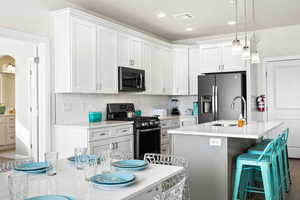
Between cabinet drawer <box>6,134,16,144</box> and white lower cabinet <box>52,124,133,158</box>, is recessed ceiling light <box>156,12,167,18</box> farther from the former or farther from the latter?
cabinet drawer <box>6,134,16,144</box>

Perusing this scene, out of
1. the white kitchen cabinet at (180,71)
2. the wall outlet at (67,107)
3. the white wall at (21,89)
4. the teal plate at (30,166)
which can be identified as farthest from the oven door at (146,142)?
the white wall at (21,89)

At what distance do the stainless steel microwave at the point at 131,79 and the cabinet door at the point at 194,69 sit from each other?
5.03 feet

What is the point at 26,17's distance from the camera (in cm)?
357

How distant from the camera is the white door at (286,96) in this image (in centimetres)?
569

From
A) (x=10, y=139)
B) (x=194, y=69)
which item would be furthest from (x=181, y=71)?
(x=10, y=139)

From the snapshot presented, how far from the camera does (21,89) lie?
6082 mm

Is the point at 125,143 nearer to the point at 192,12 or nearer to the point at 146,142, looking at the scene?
the point at 146,142

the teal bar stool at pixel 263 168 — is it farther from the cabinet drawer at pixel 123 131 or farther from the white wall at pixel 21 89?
the white wall at pixel 21 89

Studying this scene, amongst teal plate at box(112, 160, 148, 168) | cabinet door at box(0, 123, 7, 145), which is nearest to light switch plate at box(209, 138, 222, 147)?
teal plate at box(112, 160, 148, 168)

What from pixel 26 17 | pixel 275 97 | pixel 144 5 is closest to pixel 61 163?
pixel 26 17

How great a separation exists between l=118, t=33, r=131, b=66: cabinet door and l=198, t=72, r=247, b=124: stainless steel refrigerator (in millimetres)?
1715

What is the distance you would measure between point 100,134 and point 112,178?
86.6 inches

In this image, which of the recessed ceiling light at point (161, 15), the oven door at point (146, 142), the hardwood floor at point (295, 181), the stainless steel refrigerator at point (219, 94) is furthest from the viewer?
the stainless steel refrigerator at point (219, 94)

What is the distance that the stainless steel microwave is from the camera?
4.55 m
